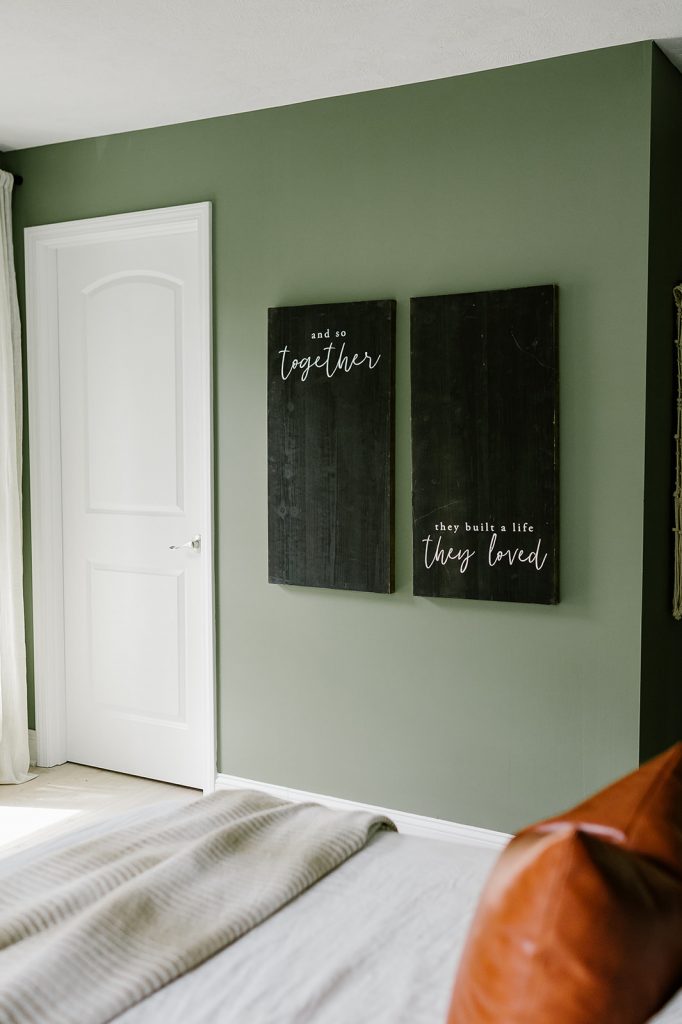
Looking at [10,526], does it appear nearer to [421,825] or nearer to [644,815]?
[421,825]

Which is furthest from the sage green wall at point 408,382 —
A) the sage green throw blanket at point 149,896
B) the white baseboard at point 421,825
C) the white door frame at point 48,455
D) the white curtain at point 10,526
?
the sage green throw blanket at point 149,896

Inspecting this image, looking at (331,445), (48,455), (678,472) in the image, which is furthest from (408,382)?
(48,455)

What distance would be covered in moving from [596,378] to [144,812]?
1.79 m

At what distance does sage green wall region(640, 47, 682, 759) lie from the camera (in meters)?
2.80

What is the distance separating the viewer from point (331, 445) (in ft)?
10.6

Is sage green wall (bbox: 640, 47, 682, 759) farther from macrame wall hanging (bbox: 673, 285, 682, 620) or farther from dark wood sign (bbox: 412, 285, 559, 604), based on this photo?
dark wood sign (bbox: 412, 285, 559, 604)

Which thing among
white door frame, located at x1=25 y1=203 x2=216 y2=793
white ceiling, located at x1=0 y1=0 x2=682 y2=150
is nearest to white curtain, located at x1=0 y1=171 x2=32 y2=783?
white door frame, located at x1=25 y1=203 x2=216 y2=793

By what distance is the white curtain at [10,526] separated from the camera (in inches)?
149

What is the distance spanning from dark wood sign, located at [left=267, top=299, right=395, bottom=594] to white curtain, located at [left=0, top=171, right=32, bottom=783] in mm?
1176

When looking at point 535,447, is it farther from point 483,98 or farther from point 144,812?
point 144,812

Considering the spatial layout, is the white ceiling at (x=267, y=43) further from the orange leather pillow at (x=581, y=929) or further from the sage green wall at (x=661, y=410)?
the orange leather pillow at (x=581, y=929)

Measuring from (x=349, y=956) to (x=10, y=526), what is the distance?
113 inches

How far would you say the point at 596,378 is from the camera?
9.30ft

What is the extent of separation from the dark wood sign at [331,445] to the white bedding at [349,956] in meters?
1.55
